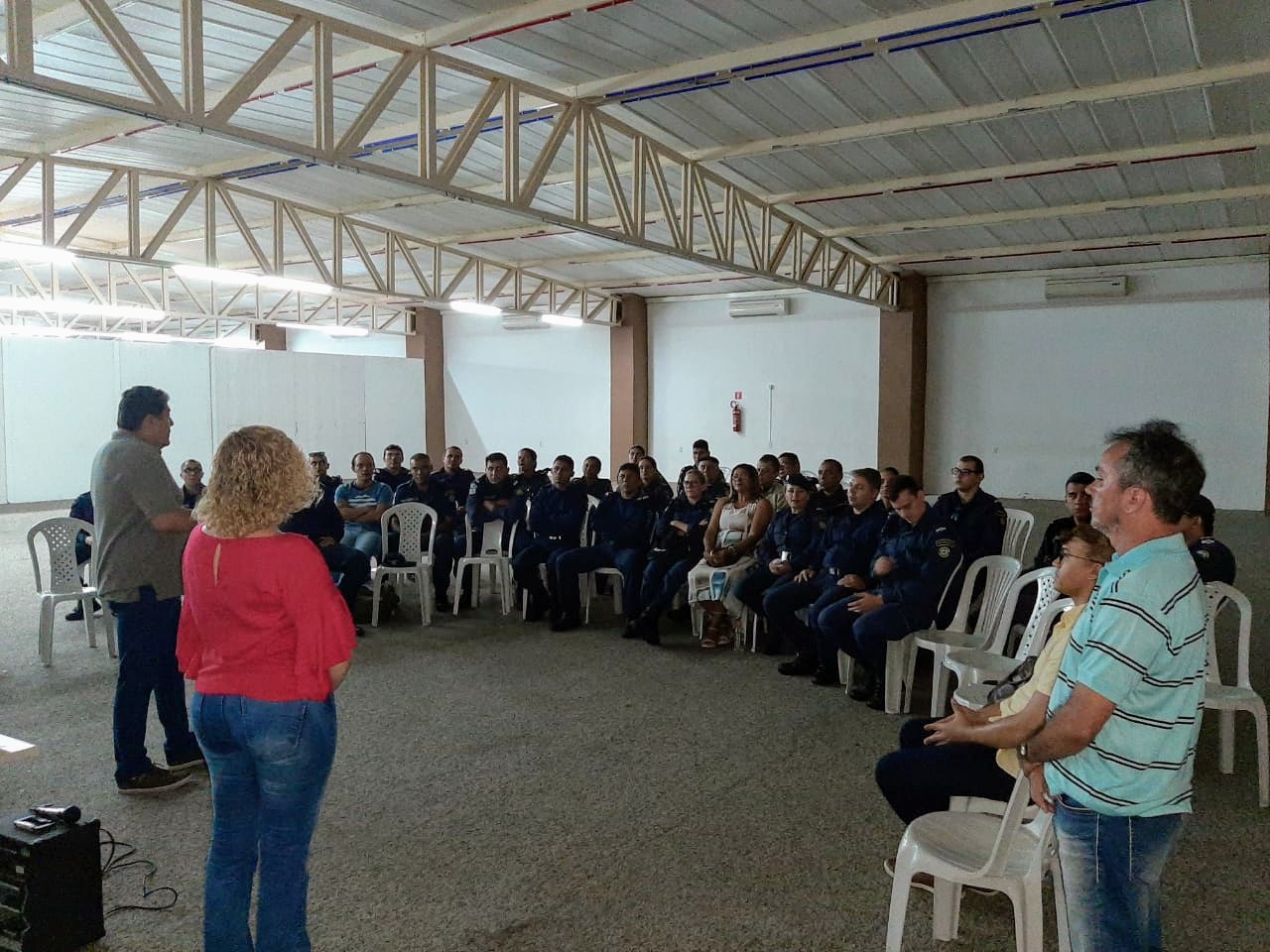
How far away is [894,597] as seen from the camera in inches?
171

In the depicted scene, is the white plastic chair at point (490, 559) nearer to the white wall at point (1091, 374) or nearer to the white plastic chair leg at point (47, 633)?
the white plastic chair leg at point (47, 633)

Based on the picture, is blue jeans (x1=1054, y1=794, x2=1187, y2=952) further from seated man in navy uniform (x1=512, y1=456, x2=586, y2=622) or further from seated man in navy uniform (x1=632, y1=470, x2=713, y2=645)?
seated man in navy uniform (x1=512, y1=456, x2=586, y2=622)

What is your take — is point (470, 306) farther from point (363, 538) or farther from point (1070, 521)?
point (1070, 521)

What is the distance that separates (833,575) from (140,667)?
330 cm

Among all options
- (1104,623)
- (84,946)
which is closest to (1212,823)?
(1104,623)

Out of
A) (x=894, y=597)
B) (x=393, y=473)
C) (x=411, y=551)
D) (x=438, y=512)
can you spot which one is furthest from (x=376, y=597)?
(x=894, y=597)

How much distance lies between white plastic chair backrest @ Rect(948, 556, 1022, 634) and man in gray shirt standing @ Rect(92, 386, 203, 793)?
3336mm

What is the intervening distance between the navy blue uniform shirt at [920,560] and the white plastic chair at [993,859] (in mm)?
2025

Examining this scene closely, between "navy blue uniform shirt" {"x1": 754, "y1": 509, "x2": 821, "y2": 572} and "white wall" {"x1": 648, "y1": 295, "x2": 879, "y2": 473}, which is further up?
"white wall" {"x1": 648, "y1": 295, "x2": 879, "y2": 473}

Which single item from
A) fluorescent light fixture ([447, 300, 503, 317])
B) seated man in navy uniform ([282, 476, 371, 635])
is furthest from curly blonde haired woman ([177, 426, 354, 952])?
fluorescent light fixture ([447, 300, 503, 317])

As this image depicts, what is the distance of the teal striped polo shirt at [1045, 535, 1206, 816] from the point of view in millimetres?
1438

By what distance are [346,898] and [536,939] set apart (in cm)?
60

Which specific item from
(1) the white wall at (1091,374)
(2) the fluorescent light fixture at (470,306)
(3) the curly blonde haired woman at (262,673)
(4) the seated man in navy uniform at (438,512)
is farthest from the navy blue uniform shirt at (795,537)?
(1) the white wall at (1091,374)

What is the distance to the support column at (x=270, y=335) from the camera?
1733 cm
